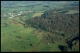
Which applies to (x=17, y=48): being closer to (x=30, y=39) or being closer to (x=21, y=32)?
(x=30, y=39)

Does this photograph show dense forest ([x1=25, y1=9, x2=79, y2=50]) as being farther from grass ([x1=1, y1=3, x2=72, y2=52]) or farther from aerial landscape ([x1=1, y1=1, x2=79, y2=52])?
grass ([x1=1, y1=3, x2=72, y2=52])

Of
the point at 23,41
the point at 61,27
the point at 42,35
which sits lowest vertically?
the point at 23,41

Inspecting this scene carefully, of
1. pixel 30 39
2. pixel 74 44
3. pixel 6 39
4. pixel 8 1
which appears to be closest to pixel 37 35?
pixel 30 39

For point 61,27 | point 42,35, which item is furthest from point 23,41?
point 61,27

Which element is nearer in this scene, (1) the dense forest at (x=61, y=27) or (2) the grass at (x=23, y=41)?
(2) the grass at (x=23, y=41)

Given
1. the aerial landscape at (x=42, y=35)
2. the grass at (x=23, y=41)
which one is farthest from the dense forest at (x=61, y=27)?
the grass at (x=23, y=41)

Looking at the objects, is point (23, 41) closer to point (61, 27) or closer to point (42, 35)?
point (42, 35)

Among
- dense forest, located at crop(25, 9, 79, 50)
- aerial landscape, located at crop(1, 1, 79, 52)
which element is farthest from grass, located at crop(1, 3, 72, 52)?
dense forest, located at crop(25, 9, 79, 50)

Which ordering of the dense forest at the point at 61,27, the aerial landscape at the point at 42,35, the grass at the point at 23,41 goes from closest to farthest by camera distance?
the grass at the point at 23,41, the aerial landscape at the point at 42,35, the dense forest at the point at 61,27

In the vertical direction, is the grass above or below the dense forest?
below

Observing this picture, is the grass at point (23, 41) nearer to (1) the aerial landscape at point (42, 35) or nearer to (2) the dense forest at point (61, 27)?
(1) the aerial landscape at point (42, 35)

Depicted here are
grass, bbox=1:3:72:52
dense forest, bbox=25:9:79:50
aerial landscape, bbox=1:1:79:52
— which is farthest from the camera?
dense forest, bbox=25:9:79:50
